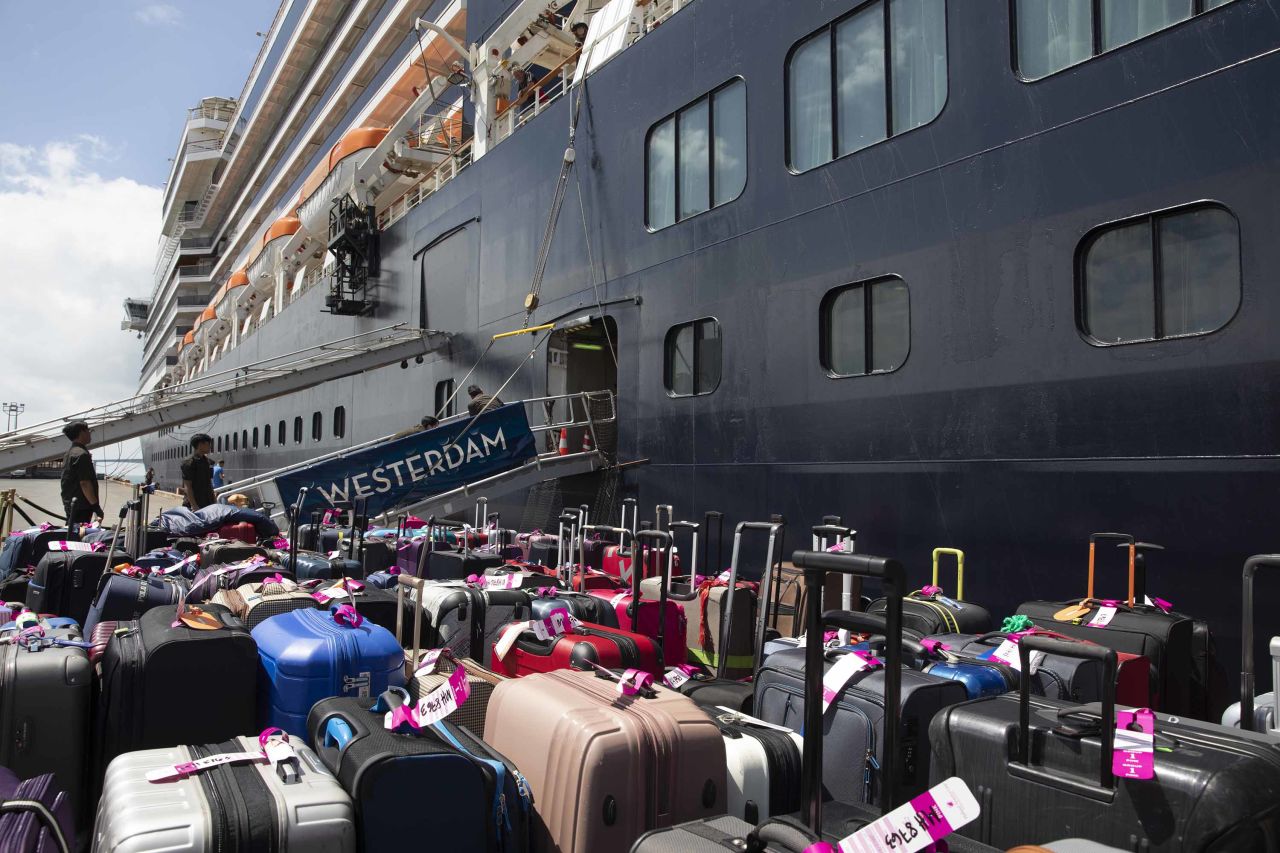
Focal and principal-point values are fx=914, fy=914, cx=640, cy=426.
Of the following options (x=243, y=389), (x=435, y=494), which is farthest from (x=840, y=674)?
(x=243, y=389)

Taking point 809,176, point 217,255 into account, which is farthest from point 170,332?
point 809,176

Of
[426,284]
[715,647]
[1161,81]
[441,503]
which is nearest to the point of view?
[1161,81]

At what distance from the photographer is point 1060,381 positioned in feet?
19.8

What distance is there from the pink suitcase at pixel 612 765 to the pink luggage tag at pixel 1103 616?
2.52 metres

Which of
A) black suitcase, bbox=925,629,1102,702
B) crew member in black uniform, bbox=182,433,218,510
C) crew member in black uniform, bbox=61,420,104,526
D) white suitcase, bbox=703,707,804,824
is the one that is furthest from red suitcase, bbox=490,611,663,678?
crew member in black uniform, bbox=182,433,218,510

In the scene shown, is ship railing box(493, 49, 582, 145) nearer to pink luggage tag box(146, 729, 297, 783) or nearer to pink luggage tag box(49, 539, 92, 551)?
pink luggage tag box(49, 539, 92, 551)

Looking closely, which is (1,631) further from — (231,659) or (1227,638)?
(1227,638)

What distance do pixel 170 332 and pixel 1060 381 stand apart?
6246cm

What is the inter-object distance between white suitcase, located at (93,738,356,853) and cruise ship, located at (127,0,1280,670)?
16.4 ft

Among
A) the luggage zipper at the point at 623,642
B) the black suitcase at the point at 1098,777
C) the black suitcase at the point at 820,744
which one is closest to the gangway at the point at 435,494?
the luggage zipper at the point at 623,642

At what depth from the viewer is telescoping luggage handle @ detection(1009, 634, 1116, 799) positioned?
7.45 feet

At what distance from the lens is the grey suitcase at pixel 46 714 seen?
3.23 metres

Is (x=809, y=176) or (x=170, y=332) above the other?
(x=170, y=332)

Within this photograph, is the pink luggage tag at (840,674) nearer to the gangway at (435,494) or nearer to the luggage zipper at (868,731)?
the luggage zipper at (868,731)
